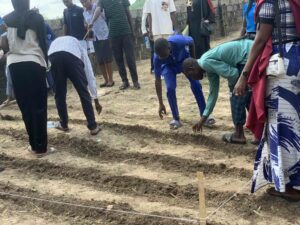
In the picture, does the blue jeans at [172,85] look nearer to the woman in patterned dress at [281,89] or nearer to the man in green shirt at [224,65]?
the man in green shirt at [224,65]

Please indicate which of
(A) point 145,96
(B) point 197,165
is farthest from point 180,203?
(A) point 145,96

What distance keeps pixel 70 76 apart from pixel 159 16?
10.4ft

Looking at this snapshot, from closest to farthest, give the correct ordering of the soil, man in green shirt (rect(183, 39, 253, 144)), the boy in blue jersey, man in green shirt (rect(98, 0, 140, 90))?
the soil, man in green shirt (rect(183, 39, 253, 144)), the boy in blue jersey, man in green shirt (rect(98, 0, 140, 90))

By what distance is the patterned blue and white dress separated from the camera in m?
3.47

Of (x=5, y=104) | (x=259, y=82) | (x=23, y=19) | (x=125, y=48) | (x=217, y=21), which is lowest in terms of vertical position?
(x=5, y=104)

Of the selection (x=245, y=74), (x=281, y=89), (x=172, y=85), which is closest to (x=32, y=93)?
(x=172, y=85)

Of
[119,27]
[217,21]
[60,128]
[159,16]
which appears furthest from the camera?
[217,21]

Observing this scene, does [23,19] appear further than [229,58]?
Yes

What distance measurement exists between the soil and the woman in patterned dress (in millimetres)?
383

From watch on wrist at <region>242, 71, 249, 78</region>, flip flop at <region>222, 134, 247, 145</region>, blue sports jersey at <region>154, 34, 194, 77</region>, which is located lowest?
flip flop at <region>222, 134, 247, 145</region>

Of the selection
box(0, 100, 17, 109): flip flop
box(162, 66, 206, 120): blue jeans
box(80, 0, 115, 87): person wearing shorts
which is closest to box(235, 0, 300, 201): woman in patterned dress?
box(162, 66, 206, 120): blue jeans

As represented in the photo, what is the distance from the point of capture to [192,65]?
16.3 feet

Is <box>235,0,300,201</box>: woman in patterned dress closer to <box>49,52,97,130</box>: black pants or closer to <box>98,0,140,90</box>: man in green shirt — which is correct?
<box>49,52,97,130</box>: black pants

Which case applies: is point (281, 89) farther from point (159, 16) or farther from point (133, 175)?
point (159, 16)
